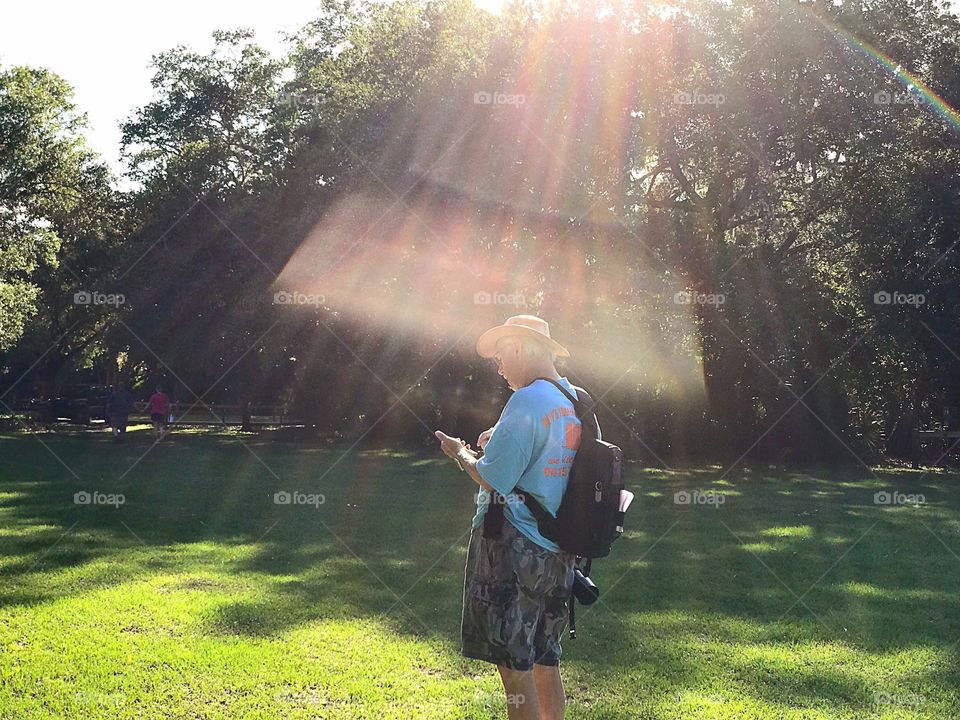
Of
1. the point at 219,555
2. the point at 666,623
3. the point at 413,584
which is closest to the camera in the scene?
the point at 666,623

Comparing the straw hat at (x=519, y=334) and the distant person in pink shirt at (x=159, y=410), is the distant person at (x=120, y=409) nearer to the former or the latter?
the distant person in pink shirt at (x=159, y=410)

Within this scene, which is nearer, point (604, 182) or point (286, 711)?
point (286, 711)

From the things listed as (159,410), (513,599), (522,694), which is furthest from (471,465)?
(159,410)

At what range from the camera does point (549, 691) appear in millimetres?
4246

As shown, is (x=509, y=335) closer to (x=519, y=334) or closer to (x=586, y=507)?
(x=519, y=334)

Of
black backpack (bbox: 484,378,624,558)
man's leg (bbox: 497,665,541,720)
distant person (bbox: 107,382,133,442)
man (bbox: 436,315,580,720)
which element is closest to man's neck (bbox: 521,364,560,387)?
man (bbox: 436,315,580,720)

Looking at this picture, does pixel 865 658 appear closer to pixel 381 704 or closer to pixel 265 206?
pixel 381 704

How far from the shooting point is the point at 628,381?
23.5 meters

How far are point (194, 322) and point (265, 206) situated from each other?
4.49 metres

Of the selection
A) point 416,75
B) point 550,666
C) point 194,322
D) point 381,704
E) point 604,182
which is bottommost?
point 381,704

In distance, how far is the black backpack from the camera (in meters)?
4.09

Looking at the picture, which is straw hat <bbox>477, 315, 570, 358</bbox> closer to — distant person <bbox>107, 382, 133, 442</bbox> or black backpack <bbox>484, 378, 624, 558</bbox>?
black backpack <bbox>484, 378, 624, 558</bbox>

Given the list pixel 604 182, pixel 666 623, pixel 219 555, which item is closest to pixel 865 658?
pixel 666 623

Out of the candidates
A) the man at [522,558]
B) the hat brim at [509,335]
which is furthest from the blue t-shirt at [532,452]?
the hat brim at [509,335]
